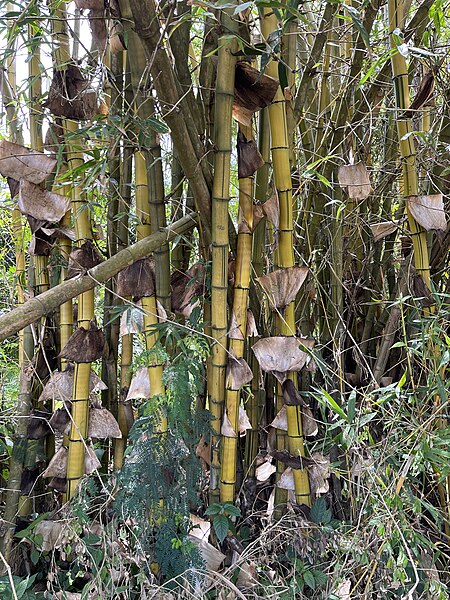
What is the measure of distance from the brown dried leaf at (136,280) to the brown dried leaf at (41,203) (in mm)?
173

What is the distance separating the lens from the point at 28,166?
1.05 m

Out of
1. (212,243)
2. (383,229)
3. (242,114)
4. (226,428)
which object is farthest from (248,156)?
(226,428)

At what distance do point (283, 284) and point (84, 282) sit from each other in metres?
0.37

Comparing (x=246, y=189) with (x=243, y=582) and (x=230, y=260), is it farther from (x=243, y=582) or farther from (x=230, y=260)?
(x=243, y=582)

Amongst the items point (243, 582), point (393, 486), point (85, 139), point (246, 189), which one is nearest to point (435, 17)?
point (246, 189)

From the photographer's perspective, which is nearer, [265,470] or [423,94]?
[423,94]

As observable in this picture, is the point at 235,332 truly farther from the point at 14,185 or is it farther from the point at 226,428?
the point at 14,185

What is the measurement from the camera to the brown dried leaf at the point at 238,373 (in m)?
1.04

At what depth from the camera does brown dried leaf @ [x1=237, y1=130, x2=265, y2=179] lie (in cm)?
102

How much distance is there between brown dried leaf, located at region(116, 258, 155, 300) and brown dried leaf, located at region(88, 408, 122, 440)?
0.27 metres

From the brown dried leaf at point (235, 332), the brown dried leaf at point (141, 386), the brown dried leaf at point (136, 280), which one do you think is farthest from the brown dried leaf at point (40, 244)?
the brown dried leaf at point (235, 332)

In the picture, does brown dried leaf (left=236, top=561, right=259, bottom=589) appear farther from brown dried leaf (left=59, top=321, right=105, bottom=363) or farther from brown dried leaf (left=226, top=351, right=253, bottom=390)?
brown dried leaf (left=59, top=321, right=105, bottom=363)

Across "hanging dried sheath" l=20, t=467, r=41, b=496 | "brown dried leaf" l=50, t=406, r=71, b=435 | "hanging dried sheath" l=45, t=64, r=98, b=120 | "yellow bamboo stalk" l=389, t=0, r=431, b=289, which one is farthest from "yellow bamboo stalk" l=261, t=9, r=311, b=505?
"hanging dried sheath" l=20, t=467, r=41, b=496

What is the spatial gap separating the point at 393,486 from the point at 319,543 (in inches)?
9.0
